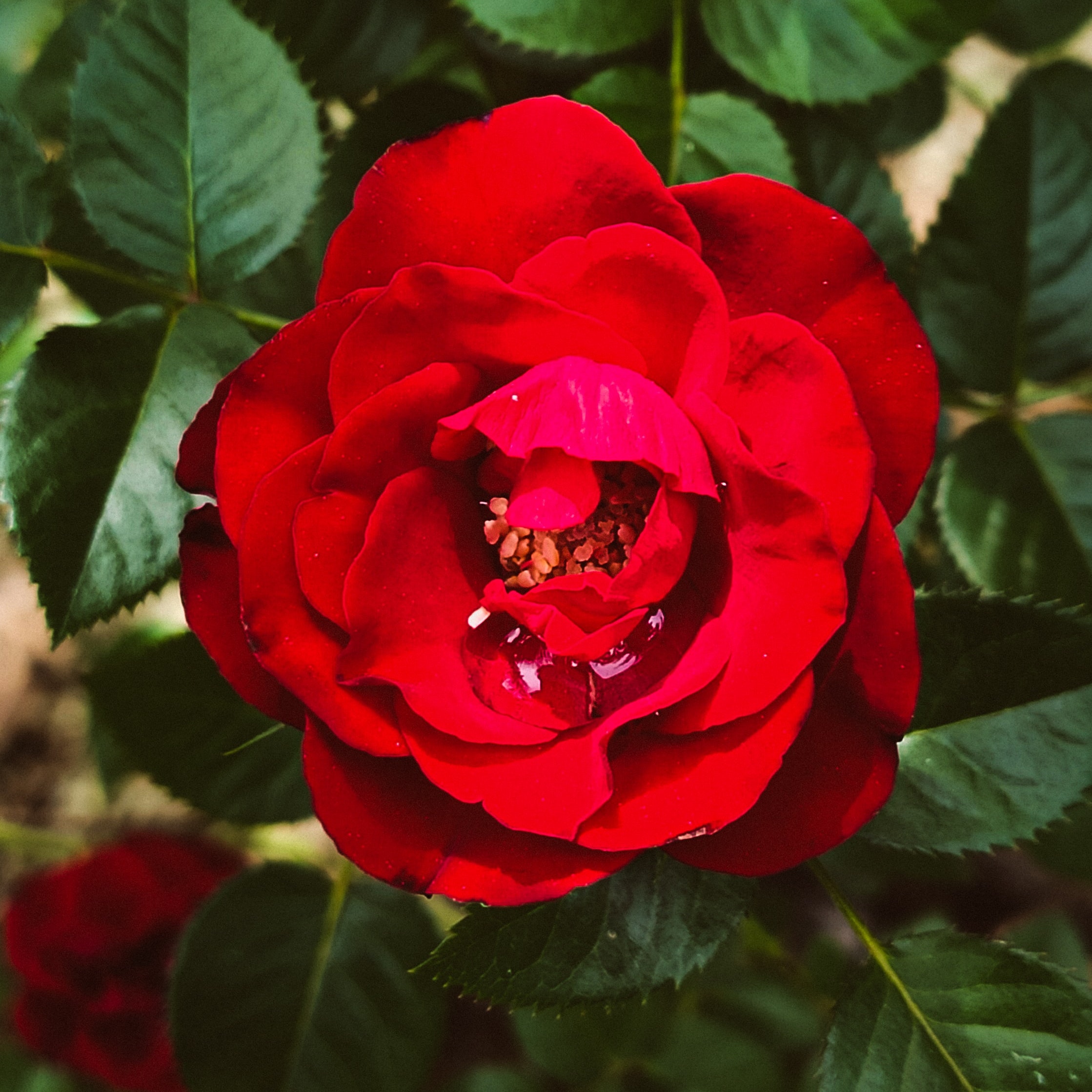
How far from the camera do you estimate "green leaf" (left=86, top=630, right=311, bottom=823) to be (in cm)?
83

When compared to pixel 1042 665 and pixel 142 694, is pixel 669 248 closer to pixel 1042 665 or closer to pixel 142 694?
pixel 1042 665

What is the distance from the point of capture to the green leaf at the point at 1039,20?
39.8 inches

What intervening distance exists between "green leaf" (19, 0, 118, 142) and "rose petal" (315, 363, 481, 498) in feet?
2.11

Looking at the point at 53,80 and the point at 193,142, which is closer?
the point at 193,142

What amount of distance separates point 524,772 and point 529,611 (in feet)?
0.28

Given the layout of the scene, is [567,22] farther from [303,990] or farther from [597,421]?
[303,990]

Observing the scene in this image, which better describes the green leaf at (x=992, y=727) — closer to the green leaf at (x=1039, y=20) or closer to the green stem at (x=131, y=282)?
the green stem at (x=131, y=282)

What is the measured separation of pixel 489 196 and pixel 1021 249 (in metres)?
0.61

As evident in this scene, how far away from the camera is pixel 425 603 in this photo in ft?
1.82

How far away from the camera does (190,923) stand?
3.03 ft

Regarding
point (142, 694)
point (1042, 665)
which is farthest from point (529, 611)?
point (142, 694)

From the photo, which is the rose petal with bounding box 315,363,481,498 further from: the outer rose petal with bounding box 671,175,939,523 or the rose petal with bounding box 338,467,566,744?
the outer rose petal with bounding box 671,175,939,523

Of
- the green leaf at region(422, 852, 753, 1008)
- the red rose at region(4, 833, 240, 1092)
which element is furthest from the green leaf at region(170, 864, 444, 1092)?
the green leaf at region(422, 852, 753, 1008)

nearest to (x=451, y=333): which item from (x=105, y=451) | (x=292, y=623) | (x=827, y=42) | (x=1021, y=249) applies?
(x=292, y=623)
